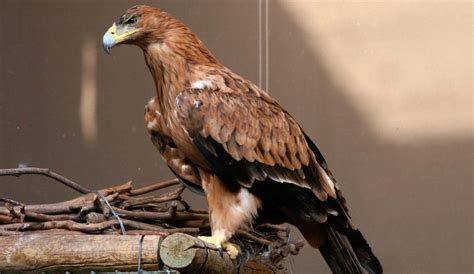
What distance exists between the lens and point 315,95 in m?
5.68

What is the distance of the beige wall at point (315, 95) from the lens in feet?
18.4

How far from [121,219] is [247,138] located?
580mm

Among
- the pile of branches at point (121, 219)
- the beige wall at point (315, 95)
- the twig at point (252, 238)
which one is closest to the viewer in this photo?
the pile of branches at point (121, 219)

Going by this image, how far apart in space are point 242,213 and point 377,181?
163cm

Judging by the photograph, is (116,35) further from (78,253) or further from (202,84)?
(78,253)

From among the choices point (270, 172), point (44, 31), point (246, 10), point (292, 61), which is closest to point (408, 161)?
point (292, 61)

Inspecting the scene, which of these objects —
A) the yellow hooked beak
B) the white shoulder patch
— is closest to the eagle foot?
the white shoulder patch

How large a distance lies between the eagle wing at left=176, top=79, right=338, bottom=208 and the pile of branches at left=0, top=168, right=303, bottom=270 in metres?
0.23

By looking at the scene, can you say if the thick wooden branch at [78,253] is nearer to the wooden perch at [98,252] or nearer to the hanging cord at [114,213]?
the wooden perch at [98,252]

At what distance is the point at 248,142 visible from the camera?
14.0 feet

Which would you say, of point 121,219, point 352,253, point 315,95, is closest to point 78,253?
point 121,219

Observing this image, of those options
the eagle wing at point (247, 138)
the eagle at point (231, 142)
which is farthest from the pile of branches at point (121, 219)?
the eagle wing at point (247, 138)

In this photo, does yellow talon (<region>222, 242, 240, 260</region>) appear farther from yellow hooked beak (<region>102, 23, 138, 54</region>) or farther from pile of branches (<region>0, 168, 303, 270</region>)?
yellow hooked beak (<region>102, 23, 138, 54</region>)

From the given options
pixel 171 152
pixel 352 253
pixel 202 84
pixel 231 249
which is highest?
pixel 202 84
